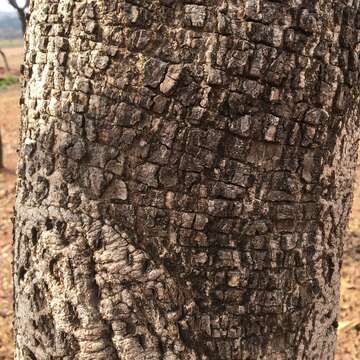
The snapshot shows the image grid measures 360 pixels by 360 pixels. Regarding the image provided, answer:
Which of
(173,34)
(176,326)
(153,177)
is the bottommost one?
(176,326)

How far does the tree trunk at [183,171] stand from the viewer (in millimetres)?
949

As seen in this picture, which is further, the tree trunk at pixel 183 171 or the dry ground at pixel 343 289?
the dry ground at pixel 343 289

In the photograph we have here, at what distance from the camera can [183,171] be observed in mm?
985

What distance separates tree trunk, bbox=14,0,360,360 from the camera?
0.95 m

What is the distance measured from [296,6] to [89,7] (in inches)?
16.0

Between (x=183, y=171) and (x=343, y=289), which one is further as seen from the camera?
(x=343, y=289)

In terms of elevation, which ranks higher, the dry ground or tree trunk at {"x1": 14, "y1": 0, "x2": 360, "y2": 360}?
tree trunk at {"x1": 14, "y1": 0, "x2": 360, "y2": 360}

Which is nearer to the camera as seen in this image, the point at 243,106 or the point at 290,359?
the point at 243,106

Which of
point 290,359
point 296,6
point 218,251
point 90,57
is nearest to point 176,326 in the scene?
point 218,251

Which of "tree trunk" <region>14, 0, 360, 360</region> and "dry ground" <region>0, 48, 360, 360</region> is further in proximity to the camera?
"dry ground" <region>0, 48, 360, 360</region>

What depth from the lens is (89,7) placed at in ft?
3.20

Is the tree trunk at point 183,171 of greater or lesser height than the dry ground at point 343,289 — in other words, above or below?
above

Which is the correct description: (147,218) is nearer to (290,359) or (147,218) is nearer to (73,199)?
(73,199)

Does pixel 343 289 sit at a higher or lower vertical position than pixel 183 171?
Answer: lower
